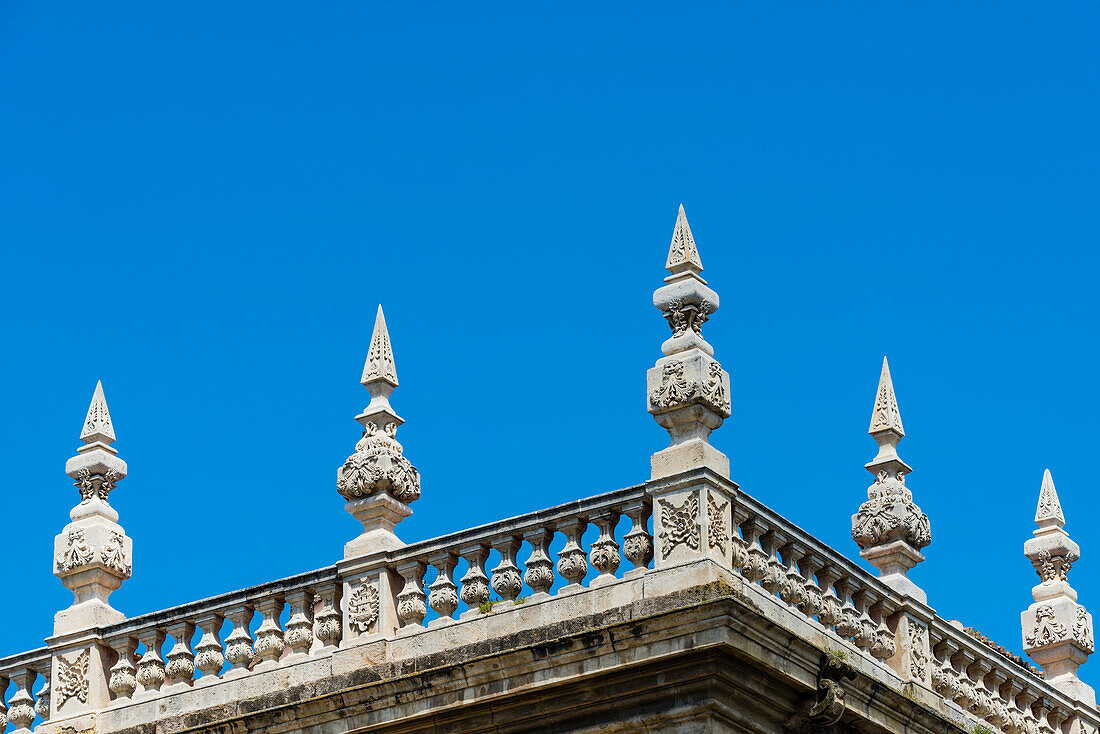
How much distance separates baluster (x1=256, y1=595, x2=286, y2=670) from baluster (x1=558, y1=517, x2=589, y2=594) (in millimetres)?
2986

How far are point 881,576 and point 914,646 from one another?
1135 mm

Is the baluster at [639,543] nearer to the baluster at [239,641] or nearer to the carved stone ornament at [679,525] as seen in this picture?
the carved stone ornament at [679,525]

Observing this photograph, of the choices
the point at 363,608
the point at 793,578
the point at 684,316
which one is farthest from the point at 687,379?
the point at 363,608

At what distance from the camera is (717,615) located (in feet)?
56.6

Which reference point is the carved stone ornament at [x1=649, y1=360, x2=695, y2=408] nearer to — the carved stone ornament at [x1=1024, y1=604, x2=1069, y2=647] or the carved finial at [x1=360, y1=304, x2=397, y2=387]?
the carved finial at [x1=360, y1=304, x2=397, y2=387]

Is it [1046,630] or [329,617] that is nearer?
[329,617]

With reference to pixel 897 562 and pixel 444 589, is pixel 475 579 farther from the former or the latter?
pixel 897 562

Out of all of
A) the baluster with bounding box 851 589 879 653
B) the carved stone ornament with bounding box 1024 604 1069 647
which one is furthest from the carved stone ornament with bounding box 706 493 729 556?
the carved stone ornament with bounding box 1024 604 1069 647

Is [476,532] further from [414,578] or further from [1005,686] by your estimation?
[1005,686]

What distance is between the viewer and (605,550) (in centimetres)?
1844

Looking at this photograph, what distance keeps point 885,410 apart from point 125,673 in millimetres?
8073

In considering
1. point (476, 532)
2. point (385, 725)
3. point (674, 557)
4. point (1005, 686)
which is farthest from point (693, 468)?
point (1005, 686)

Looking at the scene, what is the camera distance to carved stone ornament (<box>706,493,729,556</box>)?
17922 millimetres

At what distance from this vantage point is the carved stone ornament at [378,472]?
19922 mm
